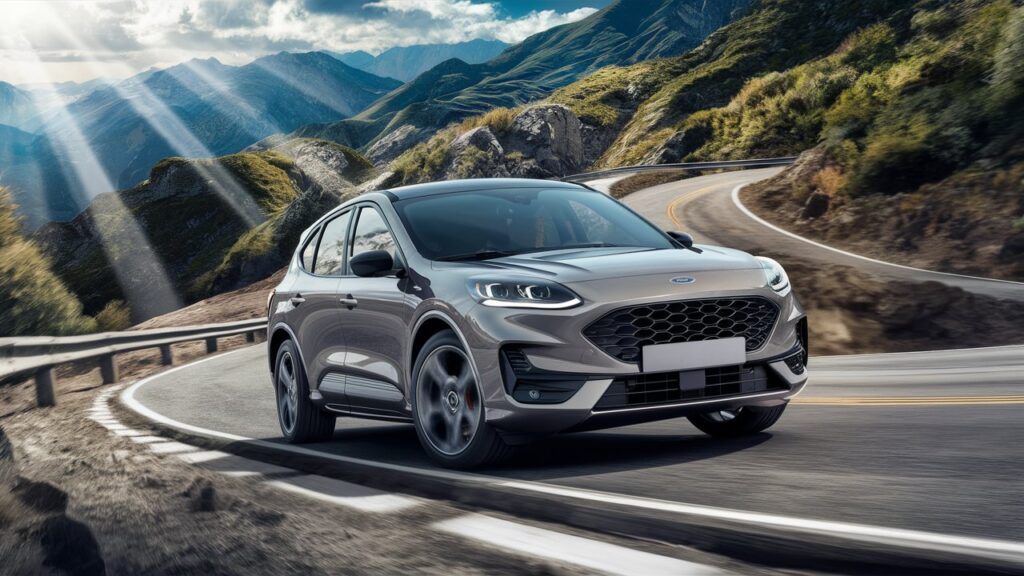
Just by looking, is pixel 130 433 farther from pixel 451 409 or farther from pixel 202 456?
pixel 451 409

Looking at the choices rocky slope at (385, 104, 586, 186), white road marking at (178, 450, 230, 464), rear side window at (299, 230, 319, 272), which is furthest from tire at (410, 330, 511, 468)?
rocky slope at (385, 104, 586, 186)

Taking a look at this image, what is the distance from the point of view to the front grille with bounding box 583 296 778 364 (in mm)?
5133

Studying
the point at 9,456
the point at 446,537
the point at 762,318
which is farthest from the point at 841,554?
the point at 9,456

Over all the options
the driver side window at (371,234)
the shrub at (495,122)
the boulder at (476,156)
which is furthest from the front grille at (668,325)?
the shrub at (495,122)

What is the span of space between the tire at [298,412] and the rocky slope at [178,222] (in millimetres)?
47931

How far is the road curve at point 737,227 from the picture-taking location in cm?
1814

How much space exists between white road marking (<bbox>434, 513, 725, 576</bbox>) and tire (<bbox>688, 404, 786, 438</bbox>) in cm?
235

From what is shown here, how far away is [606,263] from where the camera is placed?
218 inches

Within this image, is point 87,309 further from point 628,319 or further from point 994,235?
point 628,319

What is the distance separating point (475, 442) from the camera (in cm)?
542

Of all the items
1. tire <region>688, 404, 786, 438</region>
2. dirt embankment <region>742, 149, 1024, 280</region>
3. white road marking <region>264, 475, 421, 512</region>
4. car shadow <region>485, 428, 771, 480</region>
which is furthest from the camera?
dirt embankment <region>742, 149, 1024, 280</region>

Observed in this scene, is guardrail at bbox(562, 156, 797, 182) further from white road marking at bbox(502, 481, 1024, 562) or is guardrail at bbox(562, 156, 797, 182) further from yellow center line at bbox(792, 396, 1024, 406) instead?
white road marking at bbox(502, 481, 1024, 562)

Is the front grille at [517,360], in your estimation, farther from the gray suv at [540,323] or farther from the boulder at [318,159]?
the boulder at [318,159]

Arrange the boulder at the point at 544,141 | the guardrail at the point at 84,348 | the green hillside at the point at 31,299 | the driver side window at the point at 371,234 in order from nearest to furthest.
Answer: the driver side window at the point at 371,234
the guardrail at the point at 84,348
the green hillside at the point at 31,299
the boulder at the point at 544,141
